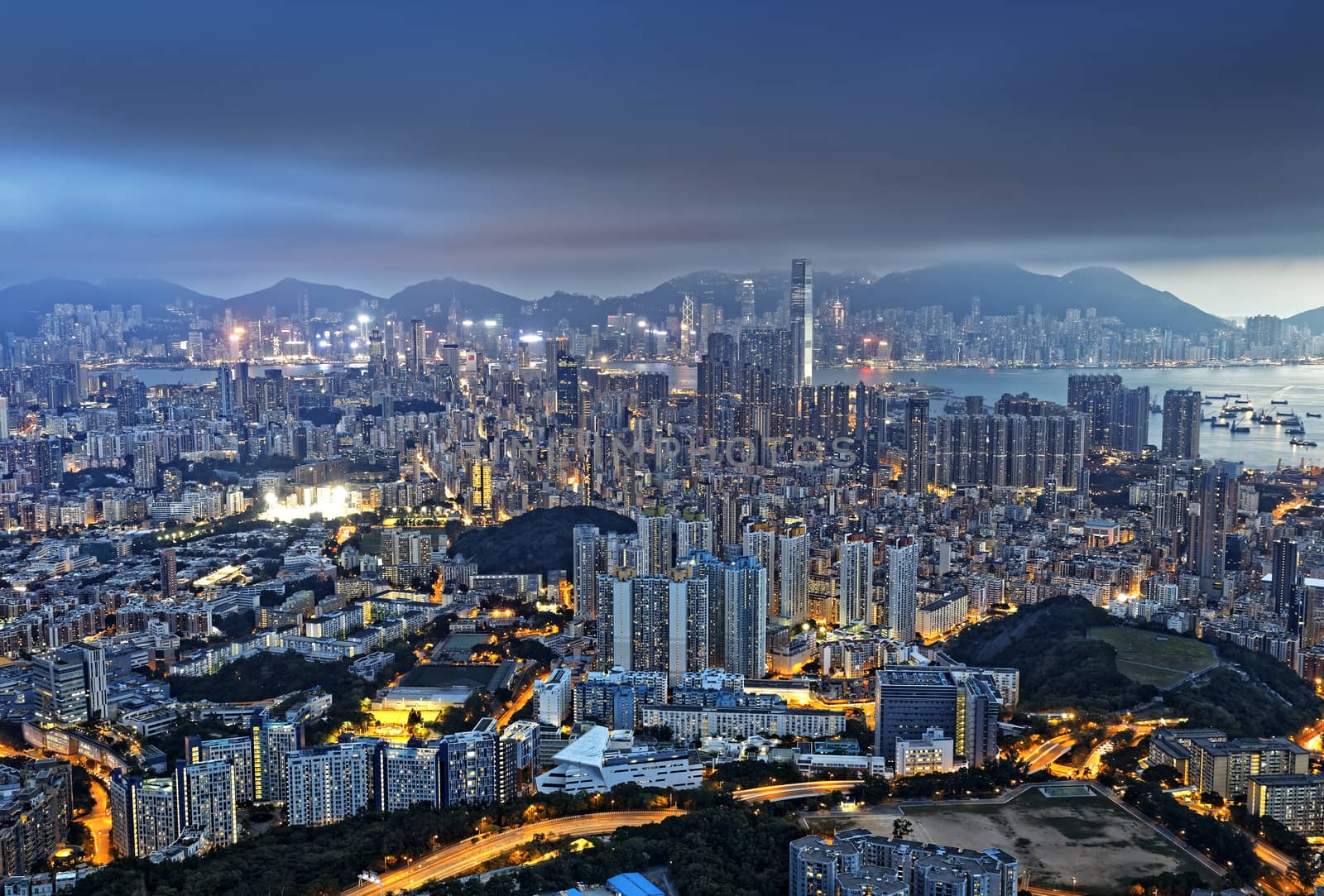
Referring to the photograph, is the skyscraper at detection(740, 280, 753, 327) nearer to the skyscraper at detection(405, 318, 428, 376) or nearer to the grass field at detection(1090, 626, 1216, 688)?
the skyscraper at detection(405, 318, 428, 376)

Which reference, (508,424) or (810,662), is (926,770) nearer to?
(810,662)

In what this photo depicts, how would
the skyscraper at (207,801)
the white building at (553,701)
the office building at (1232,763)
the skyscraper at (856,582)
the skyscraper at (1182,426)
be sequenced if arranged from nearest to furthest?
the skyscraper at (207,801) < the office building at (1232,763) < the white building at (553,701) < the skyscraper at (856,582) < the skyscraper at (1182,426)

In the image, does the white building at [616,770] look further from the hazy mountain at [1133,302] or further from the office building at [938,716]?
the hazy mountain at [1133,302]

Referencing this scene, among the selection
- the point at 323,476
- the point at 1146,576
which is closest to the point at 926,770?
the point at 1146,576

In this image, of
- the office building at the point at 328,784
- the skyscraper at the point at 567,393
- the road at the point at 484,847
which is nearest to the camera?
the road at the point at 484,847

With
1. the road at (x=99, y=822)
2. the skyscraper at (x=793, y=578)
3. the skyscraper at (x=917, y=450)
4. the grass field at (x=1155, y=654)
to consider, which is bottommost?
the road at (x=99, y=822)

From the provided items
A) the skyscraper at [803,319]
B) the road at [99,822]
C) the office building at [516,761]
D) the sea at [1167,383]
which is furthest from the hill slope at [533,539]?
the skyscraper at [803,319]

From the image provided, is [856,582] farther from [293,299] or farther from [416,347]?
[293,299]

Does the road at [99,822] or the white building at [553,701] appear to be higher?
the white building at [553,701]
